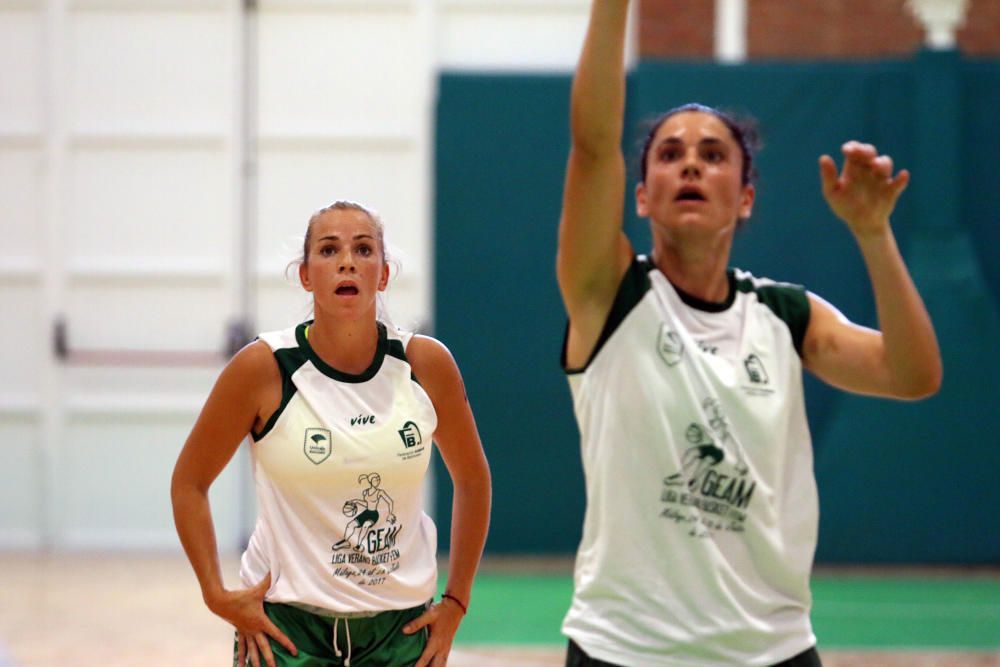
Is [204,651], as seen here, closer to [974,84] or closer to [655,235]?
[655,235]

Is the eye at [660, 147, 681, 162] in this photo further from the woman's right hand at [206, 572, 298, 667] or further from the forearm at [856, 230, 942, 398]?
the woman's right hand at [206, 572, 298, 667]

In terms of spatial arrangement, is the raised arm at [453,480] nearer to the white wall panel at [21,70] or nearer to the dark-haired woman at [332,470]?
the dark-haired woman at [332,470]

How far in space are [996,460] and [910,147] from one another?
1.68 metres

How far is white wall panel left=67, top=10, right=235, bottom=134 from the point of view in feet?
25.5

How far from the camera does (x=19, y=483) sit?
779cm

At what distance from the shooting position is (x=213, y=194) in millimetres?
7781

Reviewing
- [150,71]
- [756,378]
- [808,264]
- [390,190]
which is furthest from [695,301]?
[150,71]

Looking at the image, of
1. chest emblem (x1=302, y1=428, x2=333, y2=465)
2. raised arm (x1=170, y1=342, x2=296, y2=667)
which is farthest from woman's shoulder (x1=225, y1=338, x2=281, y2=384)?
chest emblem (x1=302, y1=428, x2=333, y2=465)

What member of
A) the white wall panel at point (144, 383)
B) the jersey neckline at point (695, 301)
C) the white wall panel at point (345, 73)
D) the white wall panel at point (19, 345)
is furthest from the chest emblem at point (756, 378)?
the white wall panel at point (19, 345)

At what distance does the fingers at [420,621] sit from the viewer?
7.76ft

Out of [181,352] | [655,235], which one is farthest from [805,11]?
[655,235]

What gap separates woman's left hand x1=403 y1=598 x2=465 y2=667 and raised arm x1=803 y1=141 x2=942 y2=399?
0.76 metres

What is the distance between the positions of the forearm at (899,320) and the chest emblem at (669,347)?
328mm

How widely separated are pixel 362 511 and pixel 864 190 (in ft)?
3.14
